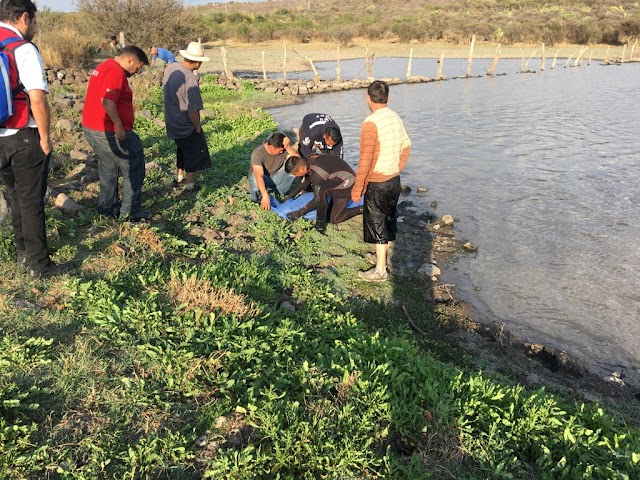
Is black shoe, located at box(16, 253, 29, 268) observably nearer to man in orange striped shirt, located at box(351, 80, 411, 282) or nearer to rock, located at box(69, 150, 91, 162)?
man in orange striped shirt, located at box(351, 80, 411, 282)

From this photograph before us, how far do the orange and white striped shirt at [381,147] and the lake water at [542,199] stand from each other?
202cm

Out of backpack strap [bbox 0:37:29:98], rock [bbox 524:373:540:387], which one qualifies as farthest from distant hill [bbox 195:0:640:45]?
rock [bbox 524:373:540:387]

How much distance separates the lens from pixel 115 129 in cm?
536

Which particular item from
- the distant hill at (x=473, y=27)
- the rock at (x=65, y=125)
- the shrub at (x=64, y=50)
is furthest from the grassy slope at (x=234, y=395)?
the distant hill at (x=473, y=27)

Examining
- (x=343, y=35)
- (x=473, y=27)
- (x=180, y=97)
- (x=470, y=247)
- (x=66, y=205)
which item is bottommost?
(x=470, y=247)

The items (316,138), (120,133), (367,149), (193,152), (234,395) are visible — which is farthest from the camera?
(316,138)

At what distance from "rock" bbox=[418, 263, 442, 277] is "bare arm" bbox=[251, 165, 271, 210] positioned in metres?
2.43

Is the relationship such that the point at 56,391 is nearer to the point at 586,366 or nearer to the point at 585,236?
the point at 586,366

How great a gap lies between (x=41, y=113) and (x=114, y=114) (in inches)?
60.0

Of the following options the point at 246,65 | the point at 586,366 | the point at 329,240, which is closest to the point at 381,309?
the point at 329,240

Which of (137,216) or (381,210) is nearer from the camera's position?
(381,210)

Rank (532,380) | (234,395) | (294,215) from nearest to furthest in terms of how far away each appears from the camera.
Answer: (234,395) → (532,380) → (294,215)

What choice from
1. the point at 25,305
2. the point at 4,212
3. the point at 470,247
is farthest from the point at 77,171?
the point at 470,247

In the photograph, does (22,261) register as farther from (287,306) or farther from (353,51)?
(353,51)
